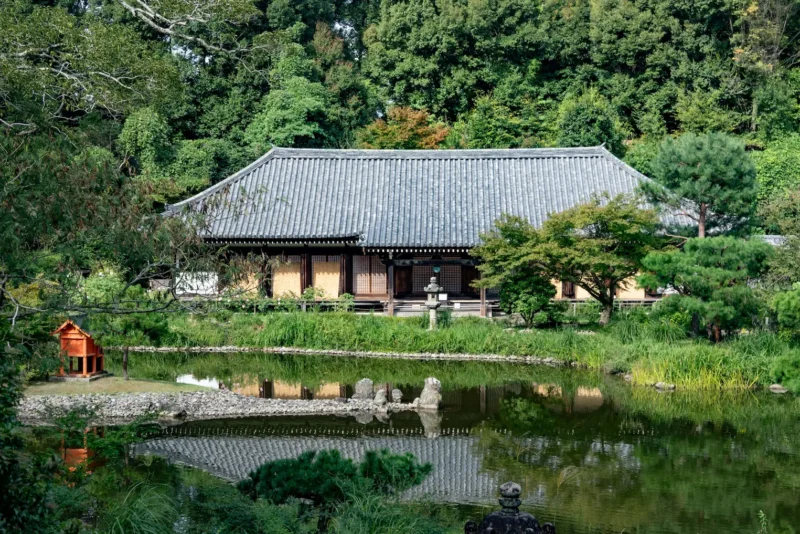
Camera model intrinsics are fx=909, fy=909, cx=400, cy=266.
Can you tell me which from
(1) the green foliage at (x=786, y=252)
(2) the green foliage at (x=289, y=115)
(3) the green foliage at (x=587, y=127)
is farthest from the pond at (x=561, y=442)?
(2) the green foliage at (x=289, y=115)

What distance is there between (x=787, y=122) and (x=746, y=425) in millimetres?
25659

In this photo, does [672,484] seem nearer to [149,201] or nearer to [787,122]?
[149,201]

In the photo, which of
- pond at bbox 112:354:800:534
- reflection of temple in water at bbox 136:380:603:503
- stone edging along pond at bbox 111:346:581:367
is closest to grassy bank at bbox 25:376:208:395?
reflection of temple in water at bbox 136:380:603:503

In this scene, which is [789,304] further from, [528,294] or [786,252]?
[528,294]

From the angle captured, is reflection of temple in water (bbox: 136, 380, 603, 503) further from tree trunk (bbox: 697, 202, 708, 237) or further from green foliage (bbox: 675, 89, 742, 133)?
green foliage (bbox: 675, 89, 742, 133)

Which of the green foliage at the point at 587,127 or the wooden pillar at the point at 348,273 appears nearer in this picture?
the wooden pillar at the point at 348,273

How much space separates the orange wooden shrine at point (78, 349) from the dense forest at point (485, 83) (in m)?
14.4

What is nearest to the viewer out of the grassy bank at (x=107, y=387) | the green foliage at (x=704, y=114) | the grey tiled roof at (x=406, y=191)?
the grassy bank at (x=107, y=387)

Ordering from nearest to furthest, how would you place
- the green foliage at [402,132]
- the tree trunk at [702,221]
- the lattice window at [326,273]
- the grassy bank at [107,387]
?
the grassy bank at [107,387]
the tree trunk at [702,221]
the lattice window at [326,273]
the green foliage at [402,132]

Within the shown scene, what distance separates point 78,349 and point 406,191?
13.8m

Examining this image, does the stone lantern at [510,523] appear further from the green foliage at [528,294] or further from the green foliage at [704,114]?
the green foliage at [704,114]

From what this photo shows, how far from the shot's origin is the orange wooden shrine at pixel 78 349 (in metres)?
15.8

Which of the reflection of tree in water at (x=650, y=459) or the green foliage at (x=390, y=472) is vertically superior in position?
the green foliage at (x=390, y=472)

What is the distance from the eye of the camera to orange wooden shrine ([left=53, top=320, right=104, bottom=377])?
51.7 feet
